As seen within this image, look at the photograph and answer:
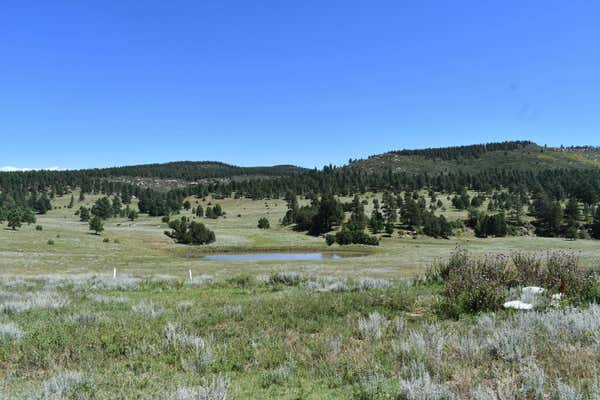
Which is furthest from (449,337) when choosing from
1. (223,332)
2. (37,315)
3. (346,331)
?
(37,315)

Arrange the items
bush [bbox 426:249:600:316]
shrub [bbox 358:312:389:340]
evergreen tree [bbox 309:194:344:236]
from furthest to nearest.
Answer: evergreen tree [bbox 309:194:344:236], bush [bbox 426:249:600:316], shrub [bbox 358:312:389:340]

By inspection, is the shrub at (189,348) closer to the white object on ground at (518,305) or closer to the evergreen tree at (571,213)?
the white object on ground at (518,305)

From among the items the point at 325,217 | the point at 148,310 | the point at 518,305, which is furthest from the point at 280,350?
the point at 325,217

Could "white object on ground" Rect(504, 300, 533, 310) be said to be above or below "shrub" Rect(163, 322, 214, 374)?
above

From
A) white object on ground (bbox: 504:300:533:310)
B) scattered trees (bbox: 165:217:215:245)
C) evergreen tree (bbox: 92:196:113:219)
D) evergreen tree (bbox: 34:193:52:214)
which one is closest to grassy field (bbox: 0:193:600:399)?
white object on ground (bbox: 504:300:533:310)

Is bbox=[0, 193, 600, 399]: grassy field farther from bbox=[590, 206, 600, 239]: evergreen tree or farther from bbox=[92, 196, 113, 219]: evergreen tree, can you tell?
bbox=[92, 196, 113, 219]: evergreen tree

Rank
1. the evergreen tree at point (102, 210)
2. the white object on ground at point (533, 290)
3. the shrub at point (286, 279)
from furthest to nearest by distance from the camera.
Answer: the evergreen tree at point (102, 210), the shrub at point (286, 279), the white object on ground at point (533, 290)

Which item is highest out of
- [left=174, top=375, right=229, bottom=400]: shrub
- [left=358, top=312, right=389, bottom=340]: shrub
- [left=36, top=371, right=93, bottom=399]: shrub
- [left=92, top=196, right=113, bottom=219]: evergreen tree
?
[left=174, top=375, right=229, bottom=400]: shrub

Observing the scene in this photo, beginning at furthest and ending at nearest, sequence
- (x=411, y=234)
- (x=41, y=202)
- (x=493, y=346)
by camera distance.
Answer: (x=41, y=202)
(x=411, y=234)
(x=493, y=346)

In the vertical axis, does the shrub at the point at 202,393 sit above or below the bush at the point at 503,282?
below

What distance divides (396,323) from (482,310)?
8.73ft

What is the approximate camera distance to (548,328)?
24.2 feet

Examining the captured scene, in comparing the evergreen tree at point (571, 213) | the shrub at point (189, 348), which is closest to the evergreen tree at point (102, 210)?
the shrub at point (189, 348)

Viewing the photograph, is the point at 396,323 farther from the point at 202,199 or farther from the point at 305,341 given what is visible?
the point at 202,199
